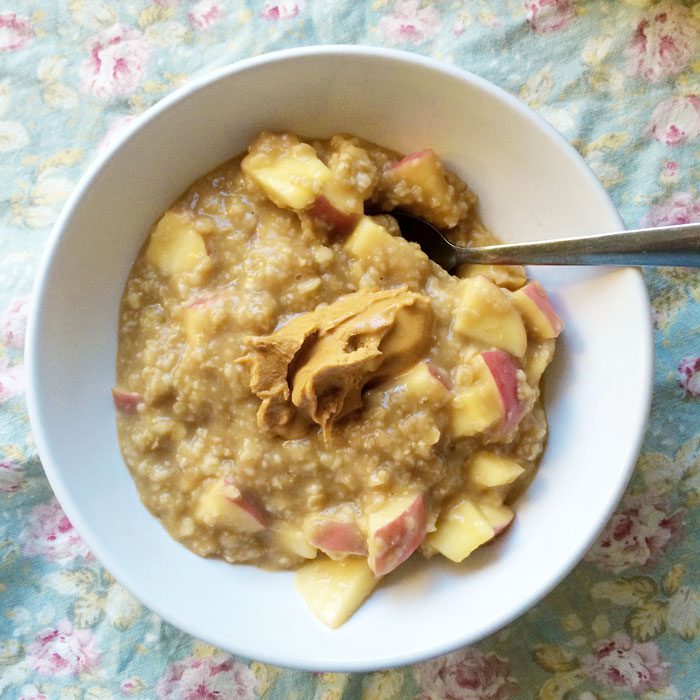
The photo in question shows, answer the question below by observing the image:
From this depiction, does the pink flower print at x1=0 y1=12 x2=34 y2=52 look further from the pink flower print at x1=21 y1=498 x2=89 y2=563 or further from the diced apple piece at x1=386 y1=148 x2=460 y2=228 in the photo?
the pink flower print at x1=21 y1=498 x2=89 y2=563

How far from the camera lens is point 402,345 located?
1908mm

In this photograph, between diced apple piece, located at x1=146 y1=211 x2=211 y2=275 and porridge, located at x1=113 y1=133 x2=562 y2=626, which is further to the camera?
diced apple piece, located at x1=146 y1=211 x2=211 y2=275

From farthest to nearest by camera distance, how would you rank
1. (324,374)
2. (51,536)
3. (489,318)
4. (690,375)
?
(51,536) < (690,375) < (489,318) < (324,374)

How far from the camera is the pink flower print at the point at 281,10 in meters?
2.46

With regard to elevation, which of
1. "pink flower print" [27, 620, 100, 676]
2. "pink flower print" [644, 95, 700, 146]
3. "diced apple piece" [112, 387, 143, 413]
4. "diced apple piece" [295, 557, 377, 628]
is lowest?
"pink flower print" [27, 620, 100, 676]

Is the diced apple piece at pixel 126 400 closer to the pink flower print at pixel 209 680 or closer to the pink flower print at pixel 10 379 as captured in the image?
the pink flower print at pixel 10 379

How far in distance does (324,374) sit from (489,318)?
0.43 meters

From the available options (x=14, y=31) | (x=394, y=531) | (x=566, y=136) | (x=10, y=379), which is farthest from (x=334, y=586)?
(x=14, y=31)

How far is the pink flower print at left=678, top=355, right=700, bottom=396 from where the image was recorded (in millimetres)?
2330

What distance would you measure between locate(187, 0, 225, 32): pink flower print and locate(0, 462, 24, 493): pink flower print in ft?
4.71

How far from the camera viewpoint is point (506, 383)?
6.30ft

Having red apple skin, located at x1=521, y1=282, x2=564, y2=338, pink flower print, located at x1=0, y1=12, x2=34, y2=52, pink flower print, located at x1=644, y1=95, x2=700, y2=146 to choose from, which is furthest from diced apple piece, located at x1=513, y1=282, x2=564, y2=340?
pink flower print, located at x1=0, y1=12, x2=34, y2=52

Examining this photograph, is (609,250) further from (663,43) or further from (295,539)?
(295,539)

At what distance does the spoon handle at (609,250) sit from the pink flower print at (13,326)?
1.31 meters
